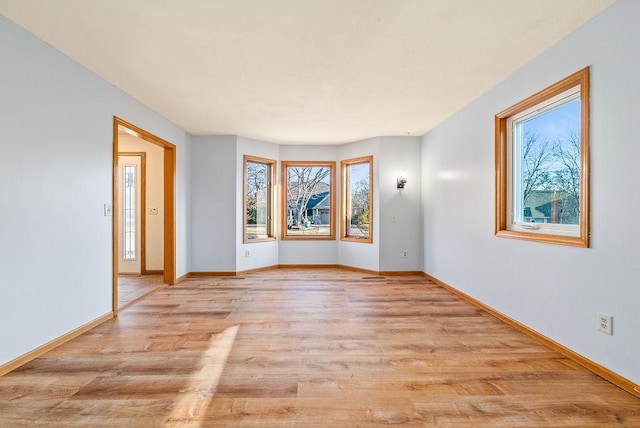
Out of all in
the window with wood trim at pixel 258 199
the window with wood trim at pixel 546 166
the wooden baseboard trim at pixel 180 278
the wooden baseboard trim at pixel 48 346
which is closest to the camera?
the wooden baseboard trim at pixel 48 346

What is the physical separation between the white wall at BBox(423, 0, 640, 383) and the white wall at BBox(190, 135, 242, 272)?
3812 millimetres

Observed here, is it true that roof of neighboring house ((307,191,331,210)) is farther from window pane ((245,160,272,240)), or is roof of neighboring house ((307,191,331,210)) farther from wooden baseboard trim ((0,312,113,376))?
wooden baseboard trim ((0,312,113,376))

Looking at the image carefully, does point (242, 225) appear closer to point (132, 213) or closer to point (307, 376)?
point (132, 213)

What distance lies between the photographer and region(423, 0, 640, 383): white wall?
75.0 inches

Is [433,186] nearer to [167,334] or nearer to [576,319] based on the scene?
[576,319]

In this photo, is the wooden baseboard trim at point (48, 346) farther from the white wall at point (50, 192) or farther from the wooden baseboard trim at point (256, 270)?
the wooden baseboard trim at point (256, 270)

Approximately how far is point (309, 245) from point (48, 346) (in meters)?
4.16

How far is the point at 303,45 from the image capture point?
7.99 ft

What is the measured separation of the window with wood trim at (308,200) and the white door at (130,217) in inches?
102

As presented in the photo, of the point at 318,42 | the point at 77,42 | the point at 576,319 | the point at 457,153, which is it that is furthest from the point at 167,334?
the point at 457,153

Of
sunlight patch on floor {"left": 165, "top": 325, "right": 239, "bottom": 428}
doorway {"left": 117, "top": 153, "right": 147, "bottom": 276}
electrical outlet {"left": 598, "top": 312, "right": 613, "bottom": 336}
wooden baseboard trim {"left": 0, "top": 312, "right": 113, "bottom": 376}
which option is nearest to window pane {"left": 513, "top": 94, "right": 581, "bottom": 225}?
electrical outlet {"left": 598, "top": 312, "right": 613, "bottom": 336}

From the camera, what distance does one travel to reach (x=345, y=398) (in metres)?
1.86

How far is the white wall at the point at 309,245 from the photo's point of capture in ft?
19.9

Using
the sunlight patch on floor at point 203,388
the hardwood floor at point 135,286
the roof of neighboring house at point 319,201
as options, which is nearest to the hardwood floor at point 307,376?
the sunlight patch on floor at point 203,388
